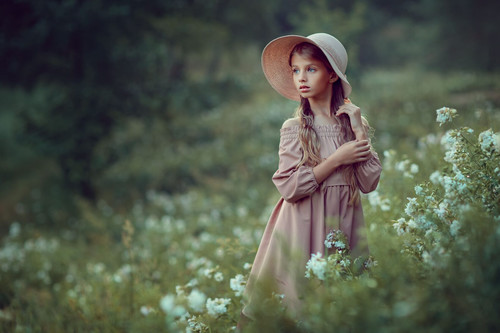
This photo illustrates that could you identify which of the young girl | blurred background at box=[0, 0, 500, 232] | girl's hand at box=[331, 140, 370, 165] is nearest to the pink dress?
the young girl

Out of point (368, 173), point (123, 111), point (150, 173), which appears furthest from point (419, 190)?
point (123, 111)

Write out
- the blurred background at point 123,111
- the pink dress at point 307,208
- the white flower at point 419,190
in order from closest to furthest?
the white flower at point 419,190
the pink dress at point 307,208
the blurred background at point 123,111

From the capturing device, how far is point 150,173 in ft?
30.5

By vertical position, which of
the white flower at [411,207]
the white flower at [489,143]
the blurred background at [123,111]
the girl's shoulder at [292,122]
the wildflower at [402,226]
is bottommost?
the wildflower at [402,226]

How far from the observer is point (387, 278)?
1414 millimetres

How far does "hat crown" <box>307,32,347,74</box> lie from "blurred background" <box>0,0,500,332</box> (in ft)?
2.27

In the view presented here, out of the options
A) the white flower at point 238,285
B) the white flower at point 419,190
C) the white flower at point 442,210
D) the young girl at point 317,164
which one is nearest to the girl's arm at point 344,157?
the young girl at point 317,164

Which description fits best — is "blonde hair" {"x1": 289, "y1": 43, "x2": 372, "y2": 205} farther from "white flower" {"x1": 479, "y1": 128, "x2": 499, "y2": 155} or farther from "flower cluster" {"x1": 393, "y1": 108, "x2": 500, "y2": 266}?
"white flower" {"x1": 479, "y1": 128, "x2": 499, "y2": 155}

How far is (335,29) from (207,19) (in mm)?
3634

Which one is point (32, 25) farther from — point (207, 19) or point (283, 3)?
point (283, 3)

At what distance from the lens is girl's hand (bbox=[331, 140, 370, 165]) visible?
2076 millimetres

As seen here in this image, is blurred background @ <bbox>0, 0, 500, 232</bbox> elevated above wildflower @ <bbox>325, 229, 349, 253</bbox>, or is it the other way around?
blurred background @ <bbox>0, 0, 500, 232</bbox>

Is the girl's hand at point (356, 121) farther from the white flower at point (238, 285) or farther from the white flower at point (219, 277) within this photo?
the white flower at point (219, 277)

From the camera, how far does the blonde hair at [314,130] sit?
220 cm
